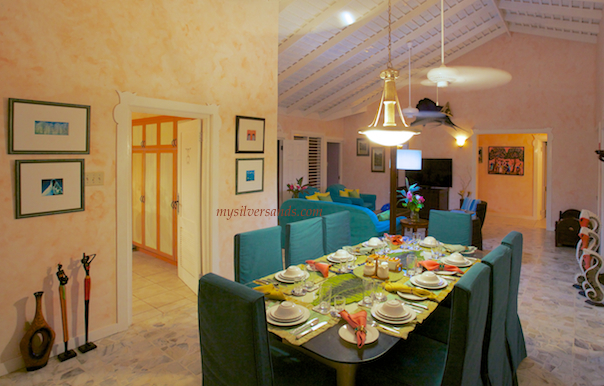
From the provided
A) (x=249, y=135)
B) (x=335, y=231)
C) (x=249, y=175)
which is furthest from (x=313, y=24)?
(x=335, y=231)

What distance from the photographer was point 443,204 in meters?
8.54

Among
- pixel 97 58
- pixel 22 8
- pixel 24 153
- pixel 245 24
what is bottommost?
pixel 24 153

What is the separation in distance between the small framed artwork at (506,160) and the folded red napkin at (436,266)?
25.8 feet

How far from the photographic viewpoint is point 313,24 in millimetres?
5035

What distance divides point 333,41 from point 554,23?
3.91m

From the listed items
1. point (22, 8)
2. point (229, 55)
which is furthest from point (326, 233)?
point (22, 8)

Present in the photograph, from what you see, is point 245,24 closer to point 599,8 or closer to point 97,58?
point 97,58

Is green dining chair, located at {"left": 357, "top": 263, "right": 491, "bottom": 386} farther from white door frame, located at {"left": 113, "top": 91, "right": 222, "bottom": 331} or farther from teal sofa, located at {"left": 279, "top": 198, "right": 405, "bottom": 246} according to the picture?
teal sofa, located at {"left": 279, "top": 198, "right": 405, "bottom": 246}

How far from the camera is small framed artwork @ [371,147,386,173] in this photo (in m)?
9.66

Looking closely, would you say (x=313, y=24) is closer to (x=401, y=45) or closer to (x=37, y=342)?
(x=401, y=45)

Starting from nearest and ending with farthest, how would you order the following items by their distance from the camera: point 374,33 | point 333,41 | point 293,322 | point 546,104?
point 293,322
point 333,41
point 374,33
point 546,104

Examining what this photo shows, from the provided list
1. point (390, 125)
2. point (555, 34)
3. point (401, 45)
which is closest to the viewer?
point (390, 125)

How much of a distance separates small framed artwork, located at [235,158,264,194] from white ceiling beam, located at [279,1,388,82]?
2.56 meters

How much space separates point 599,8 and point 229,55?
5.21 meters
